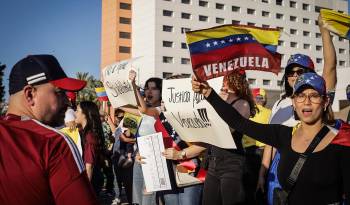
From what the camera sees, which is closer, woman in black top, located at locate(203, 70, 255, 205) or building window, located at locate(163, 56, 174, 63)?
woman in black top, located at locate(203, 70, 255, 205)

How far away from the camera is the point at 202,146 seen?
4789 millimetres

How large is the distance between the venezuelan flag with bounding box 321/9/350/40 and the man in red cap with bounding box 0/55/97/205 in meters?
3.01

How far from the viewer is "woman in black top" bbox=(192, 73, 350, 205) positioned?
3115mm

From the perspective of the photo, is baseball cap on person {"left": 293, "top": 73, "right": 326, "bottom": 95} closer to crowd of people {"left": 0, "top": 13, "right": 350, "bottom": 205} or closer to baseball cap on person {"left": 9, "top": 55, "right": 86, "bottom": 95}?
crowd of people {"left": 0, "top": 13, "right": 350, "bottom": 205}

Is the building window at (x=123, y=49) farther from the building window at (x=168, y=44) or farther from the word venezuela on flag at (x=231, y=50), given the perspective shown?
the word venezuela on flag at (x=231, y=50)

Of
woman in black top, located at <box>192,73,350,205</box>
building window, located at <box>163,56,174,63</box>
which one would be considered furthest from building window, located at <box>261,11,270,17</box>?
woman in black top, located at <box>192,73,350,205</box>

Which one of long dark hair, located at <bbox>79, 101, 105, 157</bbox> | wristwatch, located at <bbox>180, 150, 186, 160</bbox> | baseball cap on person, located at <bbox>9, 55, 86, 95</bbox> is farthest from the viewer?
long dark hair, located at <bbox>79, 101, 105, 157</bbox>

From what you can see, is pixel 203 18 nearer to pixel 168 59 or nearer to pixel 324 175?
pixel 168 59

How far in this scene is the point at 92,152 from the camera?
632cm

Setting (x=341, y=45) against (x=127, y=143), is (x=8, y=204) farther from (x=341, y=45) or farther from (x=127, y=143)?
(x=341, y=45)

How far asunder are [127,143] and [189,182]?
449 cm

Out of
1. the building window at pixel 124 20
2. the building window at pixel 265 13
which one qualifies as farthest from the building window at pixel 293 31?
the building window at pixel 124 20

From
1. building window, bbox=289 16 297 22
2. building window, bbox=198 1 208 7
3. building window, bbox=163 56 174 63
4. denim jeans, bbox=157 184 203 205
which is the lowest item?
denim jeans, bbox=157 184 203 205

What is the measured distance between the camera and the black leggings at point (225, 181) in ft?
14.3
